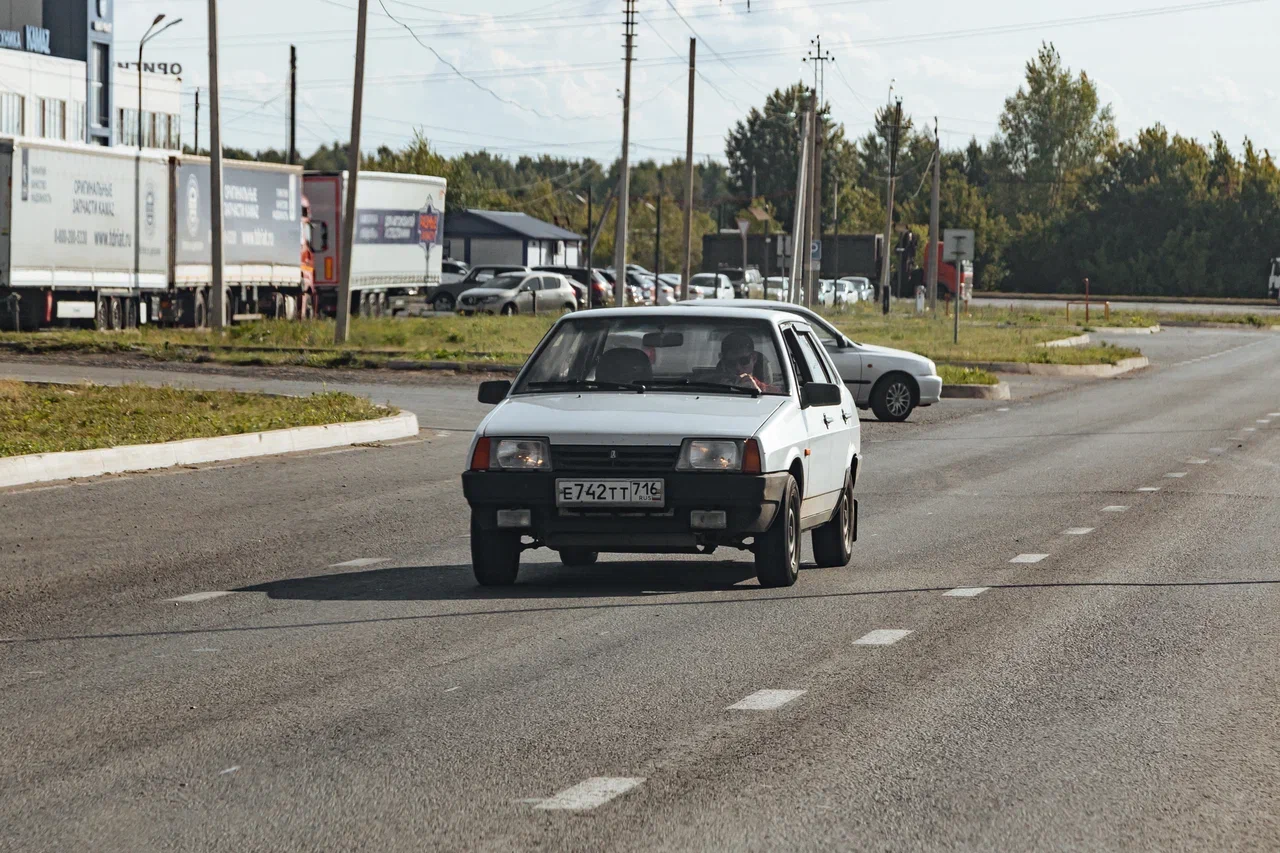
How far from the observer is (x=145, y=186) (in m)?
39.4

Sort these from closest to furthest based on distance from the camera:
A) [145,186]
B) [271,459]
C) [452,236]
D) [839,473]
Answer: [839,473] < [271,459] < [145,186] < [452,236]

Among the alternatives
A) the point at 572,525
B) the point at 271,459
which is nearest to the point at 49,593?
the point at 572,525

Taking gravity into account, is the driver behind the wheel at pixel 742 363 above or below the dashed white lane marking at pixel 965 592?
above

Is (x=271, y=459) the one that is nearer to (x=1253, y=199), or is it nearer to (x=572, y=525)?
(x=572, y=525)

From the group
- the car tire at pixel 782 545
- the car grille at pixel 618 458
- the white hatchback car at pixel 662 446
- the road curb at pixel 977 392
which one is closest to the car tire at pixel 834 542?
the white hatchback car at pixel 662 446

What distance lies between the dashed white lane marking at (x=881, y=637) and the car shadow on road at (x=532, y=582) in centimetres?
153

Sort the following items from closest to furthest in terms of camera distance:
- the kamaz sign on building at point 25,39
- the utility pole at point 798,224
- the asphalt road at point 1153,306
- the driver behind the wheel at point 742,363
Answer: the driver behind the wheel at point 742,363
the utility pole at point 798,224
the kamaz sign on building at point 25,39
the asphalt road at point 1153,306

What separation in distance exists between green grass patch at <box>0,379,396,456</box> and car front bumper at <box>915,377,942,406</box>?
6801mm

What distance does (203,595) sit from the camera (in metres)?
9.66

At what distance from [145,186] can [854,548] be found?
30619mm

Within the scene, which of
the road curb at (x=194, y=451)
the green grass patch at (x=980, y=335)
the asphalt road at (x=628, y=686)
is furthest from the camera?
the green grass patch at (x=980, y=335)

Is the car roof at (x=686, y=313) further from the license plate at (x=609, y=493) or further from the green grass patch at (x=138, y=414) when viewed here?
the green grass patch at (x=138, y=414)

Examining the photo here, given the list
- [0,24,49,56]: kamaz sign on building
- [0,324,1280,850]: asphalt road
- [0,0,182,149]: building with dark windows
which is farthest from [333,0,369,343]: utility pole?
[0,24,49,56]: kamaz sign on building

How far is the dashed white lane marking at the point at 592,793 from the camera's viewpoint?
529cm
